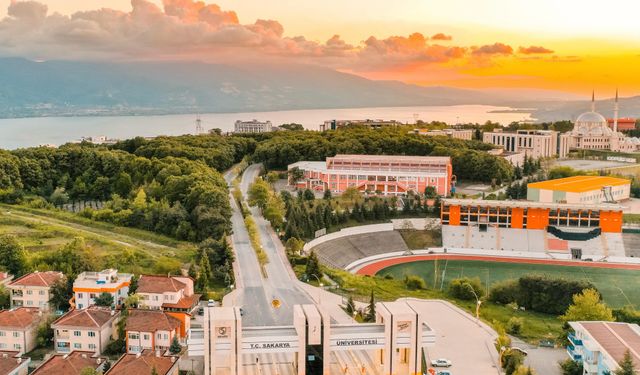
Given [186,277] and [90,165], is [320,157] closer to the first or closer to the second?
[90,165]

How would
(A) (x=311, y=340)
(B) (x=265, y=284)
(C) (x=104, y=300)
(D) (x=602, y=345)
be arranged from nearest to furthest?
(A) (x=311, y=340)
(D) (x=602, y=345)
(C) (x=104, y=300)
(B) (x=265, y=284)

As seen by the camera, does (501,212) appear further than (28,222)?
Yes

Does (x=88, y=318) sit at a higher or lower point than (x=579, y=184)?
lower

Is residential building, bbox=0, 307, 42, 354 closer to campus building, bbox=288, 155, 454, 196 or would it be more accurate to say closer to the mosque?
campus building, bbox=288, 155, 454, 196

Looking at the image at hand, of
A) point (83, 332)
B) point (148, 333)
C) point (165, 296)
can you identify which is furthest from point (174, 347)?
point (165, 296)

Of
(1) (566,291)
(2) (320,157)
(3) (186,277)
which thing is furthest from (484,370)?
(2) (320,157)

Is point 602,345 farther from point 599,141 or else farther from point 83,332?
point 599,141

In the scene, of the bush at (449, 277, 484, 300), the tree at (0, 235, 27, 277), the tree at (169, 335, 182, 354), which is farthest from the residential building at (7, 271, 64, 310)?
the bush at (449, 277, 484, 300)
